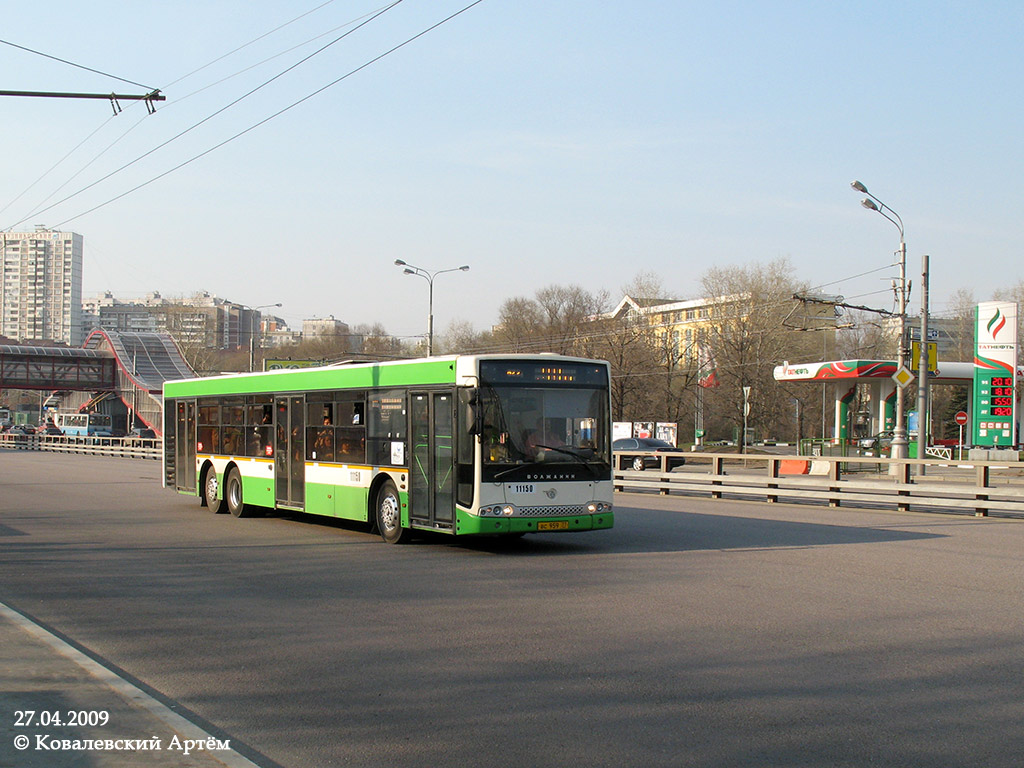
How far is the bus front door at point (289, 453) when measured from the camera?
17.8m

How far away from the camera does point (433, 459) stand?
14312 mm

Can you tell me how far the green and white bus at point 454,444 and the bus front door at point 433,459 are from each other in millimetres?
16

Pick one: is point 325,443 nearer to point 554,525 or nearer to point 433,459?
point 433,459

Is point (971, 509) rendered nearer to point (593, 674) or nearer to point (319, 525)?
point (319, 525)

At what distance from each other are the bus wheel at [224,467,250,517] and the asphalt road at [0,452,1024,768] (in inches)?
138

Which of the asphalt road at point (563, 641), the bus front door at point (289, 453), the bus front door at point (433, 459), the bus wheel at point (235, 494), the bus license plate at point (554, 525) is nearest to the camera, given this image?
the asphalt road at point (563, 641)

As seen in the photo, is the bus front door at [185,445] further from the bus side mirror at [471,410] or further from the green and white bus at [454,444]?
the bus side mirror at [471,410]

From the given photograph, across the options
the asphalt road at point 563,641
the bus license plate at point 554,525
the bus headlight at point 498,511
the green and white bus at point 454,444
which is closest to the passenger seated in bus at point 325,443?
the green and white bus at point 454,444

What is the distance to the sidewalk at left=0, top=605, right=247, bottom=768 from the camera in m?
5.21

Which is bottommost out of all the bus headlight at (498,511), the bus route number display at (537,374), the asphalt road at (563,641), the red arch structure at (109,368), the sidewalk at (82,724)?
the asphalt road at (563,641)

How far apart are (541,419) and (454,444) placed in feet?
4.14

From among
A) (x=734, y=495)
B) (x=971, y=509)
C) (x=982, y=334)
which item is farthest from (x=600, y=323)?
(x=971, y=509)

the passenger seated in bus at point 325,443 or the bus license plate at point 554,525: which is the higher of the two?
the passenger seated in bus at point 325,443

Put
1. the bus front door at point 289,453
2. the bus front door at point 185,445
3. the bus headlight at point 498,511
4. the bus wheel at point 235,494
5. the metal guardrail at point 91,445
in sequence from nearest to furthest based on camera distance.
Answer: the bus headlight at point 498,511, the bus front door at point 289,453, the bus wheel at point 235,494, the bus front door at point 185,445, the metal guardrail at point 91,445
